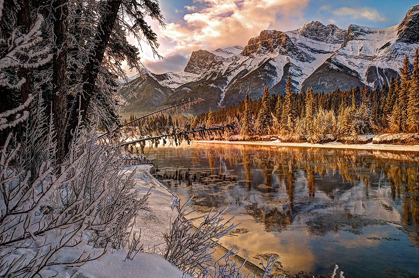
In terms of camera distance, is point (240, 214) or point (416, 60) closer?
point (240, 214)

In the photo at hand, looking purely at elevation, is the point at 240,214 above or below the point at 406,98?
below

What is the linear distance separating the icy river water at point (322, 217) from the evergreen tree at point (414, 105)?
3214cm

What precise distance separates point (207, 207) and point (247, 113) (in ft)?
220

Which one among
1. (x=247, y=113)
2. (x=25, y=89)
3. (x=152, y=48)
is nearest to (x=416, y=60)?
(x=247, y=113)

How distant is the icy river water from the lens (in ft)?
27.4

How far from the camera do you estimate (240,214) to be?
12672 mm

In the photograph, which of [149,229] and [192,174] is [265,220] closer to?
[149,229]

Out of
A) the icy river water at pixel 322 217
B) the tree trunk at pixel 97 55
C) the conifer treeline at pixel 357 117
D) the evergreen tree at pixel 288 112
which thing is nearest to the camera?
the tree trunk at pixel 97 55

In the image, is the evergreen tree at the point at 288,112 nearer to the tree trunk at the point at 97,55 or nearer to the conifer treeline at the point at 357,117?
the conifer treeline at the point at 357,117

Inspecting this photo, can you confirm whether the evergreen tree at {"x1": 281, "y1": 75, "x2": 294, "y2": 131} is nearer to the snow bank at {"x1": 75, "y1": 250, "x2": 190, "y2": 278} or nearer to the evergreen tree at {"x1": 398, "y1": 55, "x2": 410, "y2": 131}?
the evergreen tree at {"x1": 398, "y1": 55, "x2": 410, "y2": 131}

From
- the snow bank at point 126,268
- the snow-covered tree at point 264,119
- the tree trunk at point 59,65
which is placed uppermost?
the snow-covered tree at point 264,119

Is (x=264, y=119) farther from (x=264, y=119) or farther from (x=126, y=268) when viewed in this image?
(x=126, y=268)

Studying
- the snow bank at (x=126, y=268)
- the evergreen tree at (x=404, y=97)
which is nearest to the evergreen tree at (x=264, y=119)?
the evergreen tree at (x=404, y=97)

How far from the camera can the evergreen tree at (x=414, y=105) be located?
4662 centimetres
